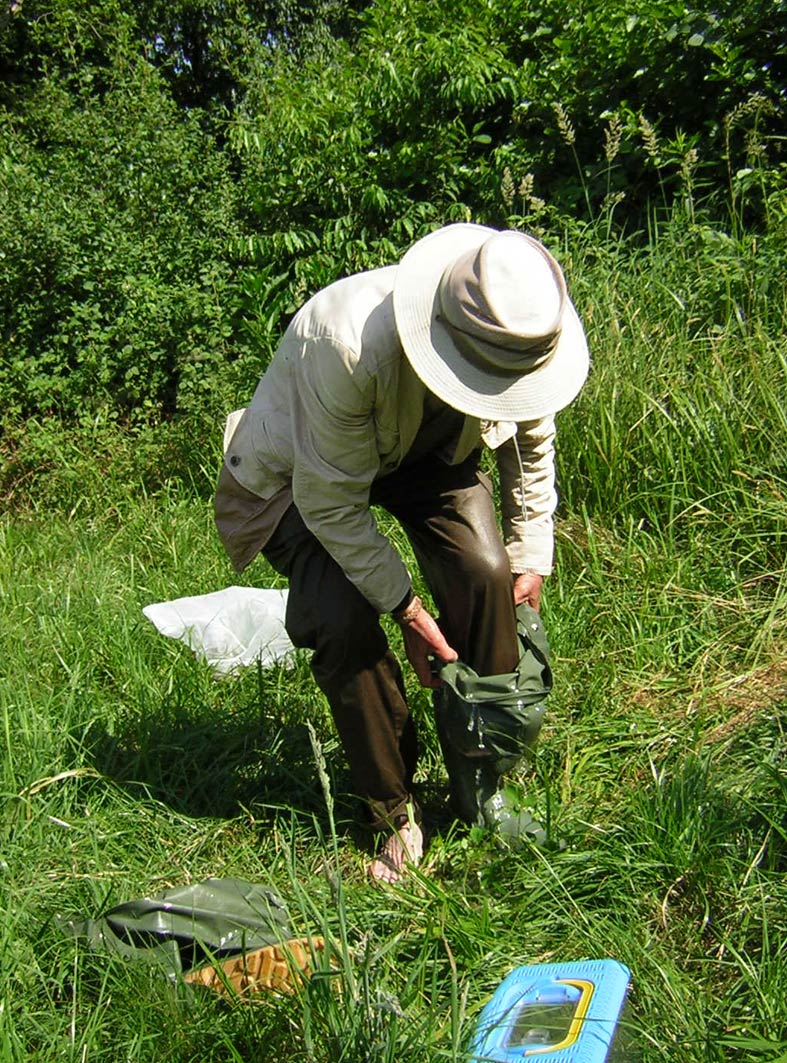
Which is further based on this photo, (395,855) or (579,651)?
(579,651)

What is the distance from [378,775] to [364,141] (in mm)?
4870

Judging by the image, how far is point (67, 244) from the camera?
7348mm

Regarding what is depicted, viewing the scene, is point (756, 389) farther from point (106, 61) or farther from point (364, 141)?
point (106, 61)

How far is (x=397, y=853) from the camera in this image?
3.11 m

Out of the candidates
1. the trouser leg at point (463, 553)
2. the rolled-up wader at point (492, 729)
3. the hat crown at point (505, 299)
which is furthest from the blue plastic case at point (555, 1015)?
the hat crown at point (505, 299)

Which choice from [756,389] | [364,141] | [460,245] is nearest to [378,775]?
[460,245]

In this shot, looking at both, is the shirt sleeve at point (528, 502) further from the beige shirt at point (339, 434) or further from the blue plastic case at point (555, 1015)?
the blue plastic case at point (555, 1015)

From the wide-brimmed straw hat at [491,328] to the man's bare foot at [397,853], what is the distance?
3.94 ft

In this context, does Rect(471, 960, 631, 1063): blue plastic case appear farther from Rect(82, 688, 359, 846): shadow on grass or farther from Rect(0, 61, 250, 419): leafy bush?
Rect(0, 61, 250, 419): leafy bush

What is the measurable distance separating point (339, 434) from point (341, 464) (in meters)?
0.08

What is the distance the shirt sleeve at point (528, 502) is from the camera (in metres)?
3.30

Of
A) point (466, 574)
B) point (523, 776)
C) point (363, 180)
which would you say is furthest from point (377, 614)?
point (363, 180)

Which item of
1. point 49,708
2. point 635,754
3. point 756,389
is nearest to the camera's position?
point 635,754

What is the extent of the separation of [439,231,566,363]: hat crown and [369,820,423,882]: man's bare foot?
132cm
